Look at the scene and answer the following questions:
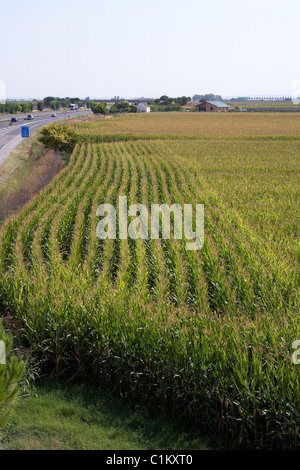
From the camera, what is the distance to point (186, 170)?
28219mm

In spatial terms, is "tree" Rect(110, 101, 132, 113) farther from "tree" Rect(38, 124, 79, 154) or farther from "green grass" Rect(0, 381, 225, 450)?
"green grass" Rect(0, 381, 225, 450)

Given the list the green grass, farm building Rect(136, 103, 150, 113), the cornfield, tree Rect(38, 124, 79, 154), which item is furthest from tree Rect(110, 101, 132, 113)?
the green grass

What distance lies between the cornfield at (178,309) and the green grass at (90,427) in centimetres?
33

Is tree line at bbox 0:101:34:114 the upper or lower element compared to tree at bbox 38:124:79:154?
upper

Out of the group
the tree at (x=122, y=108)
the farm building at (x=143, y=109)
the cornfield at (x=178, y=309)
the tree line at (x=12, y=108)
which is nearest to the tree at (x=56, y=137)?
the cornfield at (x=178, y=309)

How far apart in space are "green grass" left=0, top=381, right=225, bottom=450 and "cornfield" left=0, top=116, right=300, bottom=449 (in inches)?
12.8

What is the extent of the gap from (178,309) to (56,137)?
110ft

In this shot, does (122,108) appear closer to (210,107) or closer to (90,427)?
(210,107)

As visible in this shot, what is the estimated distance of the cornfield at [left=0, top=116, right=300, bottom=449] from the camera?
6.40 metres

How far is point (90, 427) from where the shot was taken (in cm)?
654

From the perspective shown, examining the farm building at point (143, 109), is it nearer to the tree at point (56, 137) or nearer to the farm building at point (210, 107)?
the farm building at point (210, 107)

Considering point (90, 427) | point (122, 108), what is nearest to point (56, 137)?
point (90, 427)

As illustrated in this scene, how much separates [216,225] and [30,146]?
36.8 m
